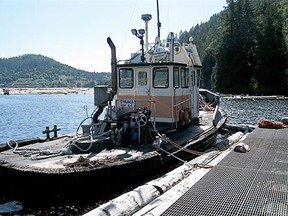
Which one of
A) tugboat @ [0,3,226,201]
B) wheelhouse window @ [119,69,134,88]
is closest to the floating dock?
tugboat @ [0,3,226,201]

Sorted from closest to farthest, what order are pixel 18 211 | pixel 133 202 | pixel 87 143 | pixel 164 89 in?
pixel 133 202 → pixel 18 211 → pixel 87 143 → pixel 164 89

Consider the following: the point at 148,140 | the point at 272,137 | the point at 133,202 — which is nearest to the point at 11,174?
the point at 133,202

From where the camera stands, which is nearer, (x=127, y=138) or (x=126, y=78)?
(x=127, y=138)

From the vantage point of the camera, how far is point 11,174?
8984 mm

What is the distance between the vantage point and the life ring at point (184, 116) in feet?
46.8

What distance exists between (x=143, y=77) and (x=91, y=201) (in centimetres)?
624

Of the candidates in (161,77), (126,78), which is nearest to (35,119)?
(126,78)

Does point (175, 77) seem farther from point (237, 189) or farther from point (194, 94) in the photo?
point (237, 189)

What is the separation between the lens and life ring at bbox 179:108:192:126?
1426 centimetres

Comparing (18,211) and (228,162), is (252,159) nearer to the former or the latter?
(228,162)

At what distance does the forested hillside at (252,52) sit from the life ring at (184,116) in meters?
60.3

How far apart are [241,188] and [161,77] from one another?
270 inches

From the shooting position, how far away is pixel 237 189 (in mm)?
7711

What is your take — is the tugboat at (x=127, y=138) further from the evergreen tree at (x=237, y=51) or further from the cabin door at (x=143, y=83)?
the evergreen tree at (x=237, y=51)
